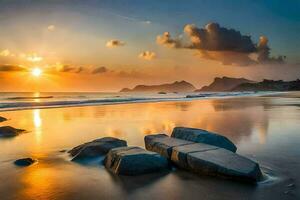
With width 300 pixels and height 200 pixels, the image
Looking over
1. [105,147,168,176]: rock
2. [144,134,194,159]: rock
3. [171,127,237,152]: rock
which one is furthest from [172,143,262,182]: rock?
[171,127,237,152]: rock

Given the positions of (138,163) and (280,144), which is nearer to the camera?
(138,163)

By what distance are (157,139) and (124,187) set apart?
288 centimetres

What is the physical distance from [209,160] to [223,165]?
1.06 ft

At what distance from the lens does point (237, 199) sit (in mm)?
4867

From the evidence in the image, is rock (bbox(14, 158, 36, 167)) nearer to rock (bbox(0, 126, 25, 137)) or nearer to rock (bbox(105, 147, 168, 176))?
rock (bbox(105, 147, 168, 176))

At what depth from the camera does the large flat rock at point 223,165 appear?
5672 mm

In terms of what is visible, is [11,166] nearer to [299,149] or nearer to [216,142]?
[216,142]

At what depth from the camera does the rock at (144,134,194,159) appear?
7285 millimetres

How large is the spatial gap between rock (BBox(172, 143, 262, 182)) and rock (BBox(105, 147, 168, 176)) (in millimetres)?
446

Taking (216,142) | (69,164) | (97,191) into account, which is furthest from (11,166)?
(216,142)

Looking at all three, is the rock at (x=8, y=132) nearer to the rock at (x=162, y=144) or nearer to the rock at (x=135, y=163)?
the rock at (x=162, y=144)

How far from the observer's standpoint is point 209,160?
20.2 feet

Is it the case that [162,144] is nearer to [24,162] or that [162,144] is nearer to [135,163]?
[135,163]

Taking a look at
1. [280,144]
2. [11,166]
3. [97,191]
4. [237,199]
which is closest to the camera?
[237,199]
